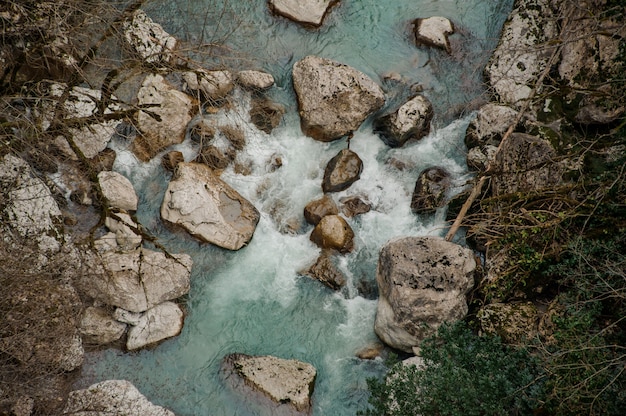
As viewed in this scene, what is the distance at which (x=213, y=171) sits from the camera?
10.2m

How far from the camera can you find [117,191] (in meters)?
9.47

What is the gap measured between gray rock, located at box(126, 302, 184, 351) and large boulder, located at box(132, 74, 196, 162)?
2.79 metres

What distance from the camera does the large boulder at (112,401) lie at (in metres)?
8.23

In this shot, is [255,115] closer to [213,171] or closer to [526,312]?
[213,171]

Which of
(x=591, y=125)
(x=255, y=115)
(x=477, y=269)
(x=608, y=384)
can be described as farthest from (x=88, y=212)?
(x=591, y=125)

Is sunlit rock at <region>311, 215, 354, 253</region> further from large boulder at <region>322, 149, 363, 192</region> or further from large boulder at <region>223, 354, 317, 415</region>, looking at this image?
large boulder at <region>223, 354, 317, 415</region>

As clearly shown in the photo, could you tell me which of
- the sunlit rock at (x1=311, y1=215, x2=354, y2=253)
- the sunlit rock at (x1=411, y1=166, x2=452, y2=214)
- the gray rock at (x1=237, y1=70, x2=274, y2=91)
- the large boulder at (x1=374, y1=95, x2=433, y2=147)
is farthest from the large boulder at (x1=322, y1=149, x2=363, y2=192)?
the gray rock at (x1=237, y1=70, x2=274, y2=91)

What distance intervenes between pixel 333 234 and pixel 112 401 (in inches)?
176

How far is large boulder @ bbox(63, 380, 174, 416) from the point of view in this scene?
823 cm

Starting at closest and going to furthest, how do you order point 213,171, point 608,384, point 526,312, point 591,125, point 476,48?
point 608,384 → point 526,312 → point 591,125 → point 213,171 → point 476,48

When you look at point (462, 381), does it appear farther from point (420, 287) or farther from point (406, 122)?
point (406, 122)

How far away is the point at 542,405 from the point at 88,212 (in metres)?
7.69

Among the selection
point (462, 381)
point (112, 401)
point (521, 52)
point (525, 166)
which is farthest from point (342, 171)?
point (112, 401)

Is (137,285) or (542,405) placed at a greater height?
(542,405)
